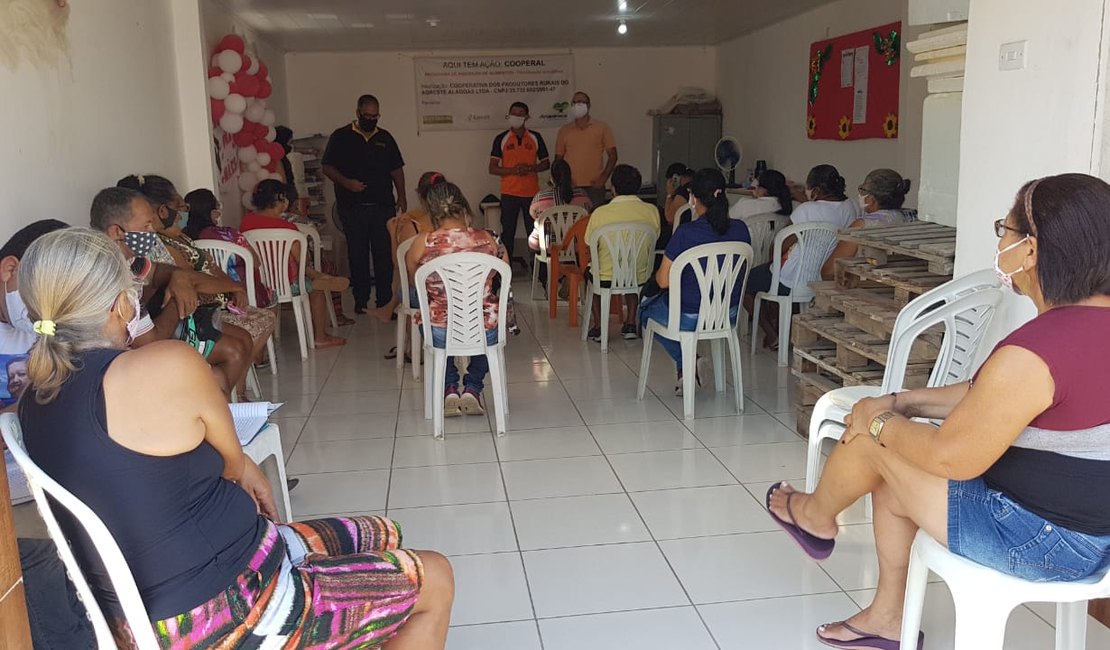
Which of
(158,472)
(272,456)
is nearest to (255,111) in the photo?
(272,456)

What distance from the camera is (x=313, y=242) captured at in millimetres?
6219

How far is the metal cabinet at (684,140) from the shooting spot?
32.5 feet

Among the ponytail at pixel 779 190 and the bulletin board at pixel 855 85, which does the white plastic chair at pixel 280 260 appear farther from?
the bulletin board at pixel 855 85

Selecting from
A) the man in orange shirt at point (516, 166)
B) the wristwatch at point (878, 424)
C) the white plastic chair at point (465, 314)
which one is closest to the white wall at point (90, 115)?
the white plastic chair at point (465, 314)

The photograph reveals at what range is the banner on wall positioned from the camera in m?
9.98

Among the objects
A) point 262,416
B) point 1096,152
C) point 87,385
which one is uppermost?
point 1096,152

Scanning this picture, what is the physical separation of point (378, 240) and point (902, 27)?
4038mm

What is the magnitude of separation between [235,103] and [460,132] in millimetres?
4475

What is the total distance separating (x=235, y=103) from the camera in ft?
19.1

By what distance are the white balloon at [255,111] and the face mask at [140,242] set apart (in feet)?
10.6

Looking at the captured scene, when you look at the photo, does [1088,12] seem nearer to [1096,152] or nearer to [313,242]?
[1096,152]

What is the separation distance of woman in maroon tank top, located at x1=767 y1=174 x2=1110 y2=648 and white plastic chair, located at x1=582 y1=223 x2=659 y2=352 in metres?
3.48

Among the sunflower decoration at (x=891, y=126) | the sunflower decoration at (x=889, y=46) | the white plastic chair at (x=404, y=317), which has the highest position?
the sunflower decoration at (x=889, y=46)

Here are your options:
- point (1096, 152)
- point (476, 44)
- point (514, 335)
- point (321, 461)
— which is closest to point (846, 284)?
point (1096, 152)
